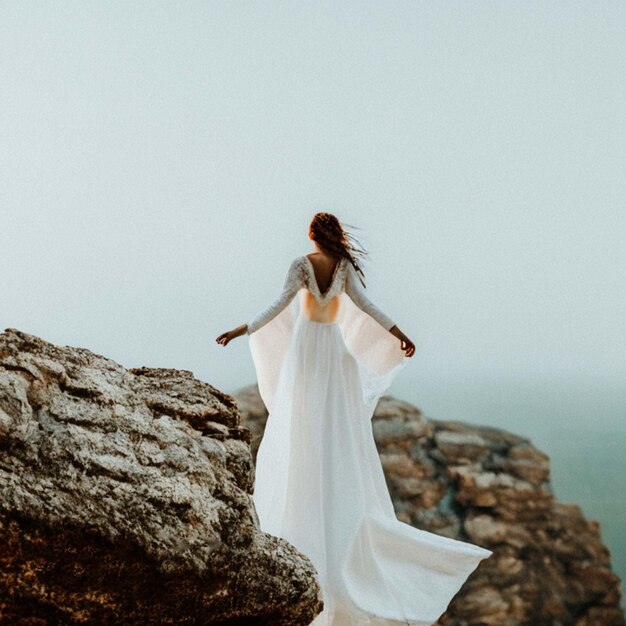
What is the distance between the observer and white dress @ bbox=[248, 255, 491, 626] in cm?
457

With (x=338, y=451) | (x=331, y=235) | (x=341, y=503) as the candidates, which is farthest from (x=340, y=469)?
(x=331, y=235)

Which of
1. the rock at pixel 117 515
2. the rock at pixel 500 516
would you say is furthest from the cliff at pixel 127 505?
the rock at pixel 500 516

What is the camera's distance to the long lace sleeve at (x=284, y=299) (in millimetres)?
5105

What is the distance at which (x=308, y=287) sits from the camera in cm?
516

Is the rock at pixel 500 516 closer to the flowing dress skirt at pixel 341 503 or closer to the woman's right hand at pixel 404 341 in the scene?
the woman's right hand at pixel 404 341

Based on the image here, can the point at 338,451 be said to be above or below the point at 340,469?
above

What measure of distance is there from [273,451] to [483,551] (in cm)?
160

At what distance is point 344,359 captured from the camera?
5.29 m

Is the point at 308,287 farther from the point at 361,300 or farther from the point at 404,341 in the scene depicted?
the point at 404,341

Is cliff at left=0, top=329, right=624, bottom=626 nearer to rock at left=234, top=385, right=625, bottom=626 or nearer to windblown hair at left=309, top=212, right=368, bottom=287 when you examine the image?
windblown hair at left=309, top=212, right=368, bottom=287

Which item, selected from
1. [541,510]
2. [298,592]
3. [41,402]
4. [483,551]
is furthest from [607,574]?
[41,402]

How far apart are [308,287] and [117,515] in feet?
9.80

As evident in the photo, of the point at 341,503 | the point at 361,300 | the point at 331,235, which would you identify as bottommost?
the point at 341,503

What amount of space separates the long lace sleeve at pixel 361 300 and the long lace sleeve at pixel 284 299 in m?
0.39
